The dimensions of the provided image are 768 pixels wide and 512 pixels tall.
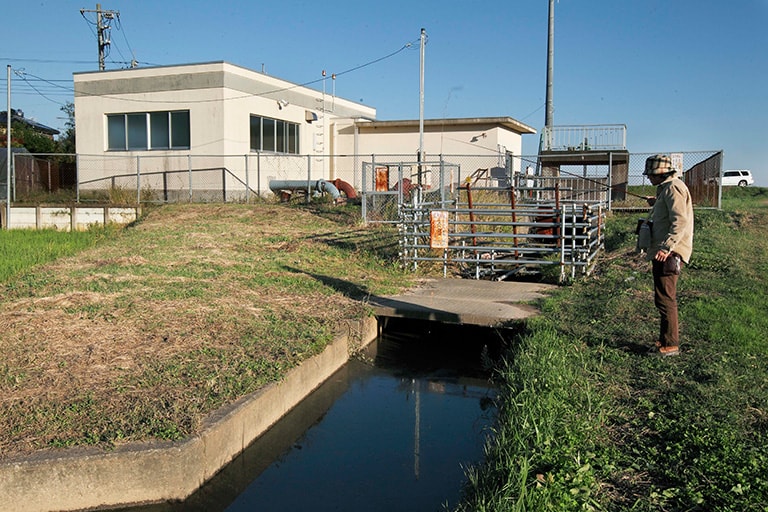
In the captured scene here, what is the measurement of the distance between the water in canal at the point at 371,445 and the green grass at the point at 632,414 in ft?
2.02

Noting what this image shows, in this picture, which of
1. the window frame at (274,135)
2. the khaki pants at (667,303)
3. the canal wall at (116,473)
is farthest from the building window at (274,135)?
the canal wall at (116,473)

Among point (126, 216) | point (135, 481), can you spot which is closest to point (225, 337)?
point (135, 481)

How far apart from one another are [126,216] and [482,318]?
15476 millimetres

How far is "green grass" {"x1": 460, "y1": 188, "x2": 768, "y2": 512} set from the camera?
13.6 ft

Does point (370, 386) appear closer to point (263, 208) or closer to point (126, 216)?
point (263, 208)

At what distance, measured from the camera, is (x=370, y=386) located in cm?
814

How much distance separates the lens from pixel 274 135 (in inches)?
1053

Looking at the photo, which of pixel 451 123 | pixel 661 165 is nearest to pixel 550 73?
pixel 451 123

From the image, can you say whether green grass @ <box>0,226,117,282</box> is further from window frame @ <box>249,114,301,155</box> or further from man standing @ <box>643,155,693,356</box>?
man standing @ <box>643,155,693,356</box>

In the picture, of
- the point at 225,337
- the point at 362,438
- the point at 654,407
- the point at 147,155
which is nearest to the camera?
the point at 654,407

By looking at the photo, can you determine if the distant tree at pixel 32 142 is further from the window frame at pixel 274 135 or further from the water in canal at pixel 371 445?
the water in canal at pixel 371 445

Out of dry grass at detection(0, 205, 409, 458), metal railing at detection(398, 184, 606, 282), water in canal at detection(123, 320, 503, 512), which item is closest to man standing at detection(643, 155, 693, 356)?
water in canal at detection(123, 320, 503, 512)

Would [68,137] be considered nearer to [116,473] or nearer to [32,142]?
[32,142]

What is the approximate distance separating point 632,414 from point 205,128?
840 inches
